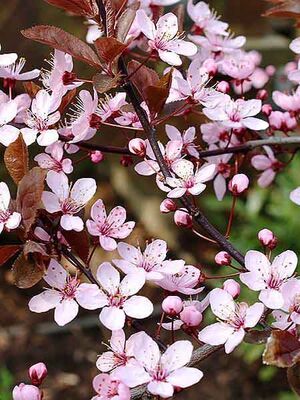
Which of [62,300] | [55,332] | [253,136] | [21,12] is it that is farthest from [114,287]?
[21,12]

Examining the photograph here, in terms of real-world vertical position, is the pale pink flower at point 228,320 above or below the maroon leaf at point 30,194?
below

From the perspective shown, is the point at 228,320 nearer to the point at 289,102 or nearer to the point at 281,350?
the point at 281,350

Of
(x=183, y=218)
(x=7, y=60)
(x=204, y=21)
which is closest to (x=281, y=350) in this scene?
(x=183, y=218)

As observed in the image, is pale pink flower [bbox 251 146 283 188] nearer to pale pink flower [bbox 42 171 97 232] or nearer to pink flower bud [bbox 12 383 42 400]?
pale pink flower [bbox 42 171 97 232]

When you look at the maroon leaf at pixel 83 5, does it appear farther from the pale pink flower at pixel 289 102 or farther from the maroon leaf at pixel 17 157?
the pale pink flower at pixel 289 102

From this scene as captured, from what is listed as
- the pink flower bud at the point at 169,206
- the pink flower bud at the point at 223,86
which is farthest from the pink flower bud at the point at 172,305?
the pink flower bud at the point at 223,86

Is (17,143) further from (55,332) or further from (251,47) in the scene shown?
(251,47)

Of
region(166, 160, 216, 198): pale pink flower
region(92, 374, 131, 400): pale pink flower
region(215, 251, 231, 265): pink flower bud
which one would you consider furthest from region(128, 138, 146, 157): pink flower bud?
region(92, 374, 131, 400): pale pink flower
